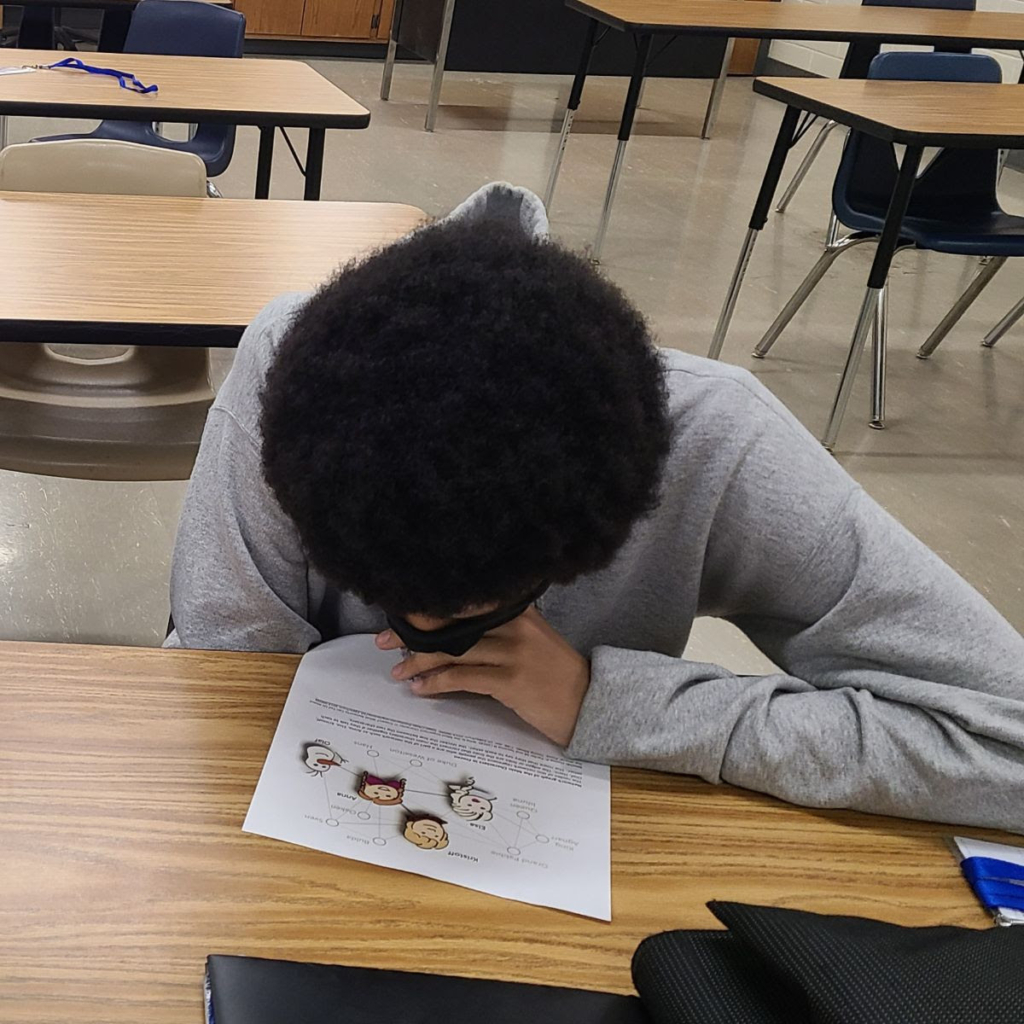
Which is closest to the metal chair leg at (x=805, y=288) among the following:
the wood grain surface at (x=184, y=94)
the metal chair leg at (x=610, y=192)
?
the metal chair leg at (x=610, y=192)

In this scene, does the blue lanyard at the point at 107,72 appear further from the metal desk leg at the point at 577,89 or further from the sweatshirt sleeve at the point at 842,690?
the sweatshirt sleeve at the point at 842,690

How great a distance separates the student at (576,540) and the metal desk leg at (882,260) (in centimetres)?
189

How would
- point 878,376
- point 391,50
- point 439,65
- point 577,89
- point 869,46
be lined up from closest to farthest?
1. point 878,376
2. point 577,89
3. point 869,46
4. point 439,65
5. point 391,50

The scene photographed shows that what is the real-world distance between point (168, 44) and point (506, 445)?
11.5 feet

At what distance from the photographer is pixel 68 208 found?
77.0 inches

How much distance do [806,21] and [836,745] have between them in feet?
14.2

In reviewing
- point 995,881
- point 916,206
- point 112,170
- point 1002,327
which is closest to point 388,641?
point 995,881

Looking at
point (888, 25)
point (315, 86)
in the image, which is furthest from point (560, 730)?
point (888, 25)

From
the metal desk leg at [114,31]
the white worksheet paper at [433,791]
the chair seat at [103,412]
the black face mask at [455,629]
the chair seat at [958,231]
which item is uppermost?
the black face mask at [455,629]

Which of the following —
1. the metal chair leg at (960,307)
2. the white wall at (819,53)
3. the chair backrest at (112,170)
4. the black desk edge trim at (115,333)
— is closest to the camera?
the black desk edge trim at (115,333)

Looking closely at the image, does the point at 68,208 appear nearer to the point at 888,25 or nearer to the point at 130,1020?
the point at 130,1020

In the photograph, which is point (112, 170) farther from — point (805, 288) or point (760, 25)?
point (760, 25)

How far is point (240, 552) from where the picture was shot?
3.21 feet

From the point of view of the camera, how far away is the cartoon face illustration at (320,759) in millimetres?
843
